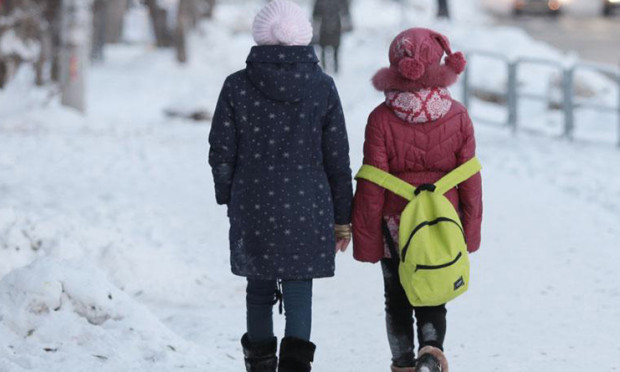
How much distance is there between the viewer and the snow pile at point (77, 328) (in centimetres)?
502

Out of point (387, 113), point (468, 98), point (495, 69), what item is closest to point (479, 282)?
point (387, 113)

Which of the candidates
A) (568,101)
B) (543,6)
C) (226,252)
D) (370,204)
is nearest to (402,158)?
A: (370,204)

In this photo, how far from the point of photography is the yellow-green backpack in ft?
15.0

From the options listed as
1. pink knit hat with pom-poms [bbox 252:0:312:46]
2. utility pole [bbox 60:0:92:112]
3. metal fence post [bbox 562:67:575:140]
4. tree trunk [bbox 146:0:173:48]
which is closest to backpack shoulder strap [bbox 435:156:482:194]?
pink knit hat with pom-poms [bbox 252:0:312:46]

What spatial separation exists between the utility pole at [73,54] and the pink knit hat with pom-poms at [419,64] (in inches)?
493

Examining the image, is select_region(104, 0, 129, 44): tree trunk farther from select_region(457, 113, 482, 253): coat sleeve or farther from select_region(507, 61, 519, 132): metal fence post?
select_region(457, 113, 482, 253): coat sleeve

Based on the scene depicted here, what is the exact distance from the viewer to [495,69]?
19.7 meters

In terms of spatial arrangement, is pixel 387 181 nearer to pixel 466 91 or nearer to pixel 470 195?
pixel 470 195

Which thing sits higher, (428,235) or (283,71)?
(283,71)

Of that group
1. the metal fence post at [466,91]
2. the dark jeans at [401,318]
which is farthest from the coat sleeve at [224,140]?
the metal fence post at [466,91]

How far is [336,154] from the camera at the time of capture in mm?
4438

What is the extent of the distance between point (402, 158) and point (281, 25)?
67 centimetres

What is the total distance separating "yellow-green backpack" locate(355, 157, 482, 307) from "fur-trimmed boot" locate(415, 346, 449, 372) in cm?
17

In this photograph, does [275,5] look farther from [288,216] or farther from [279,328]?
[279,328]
